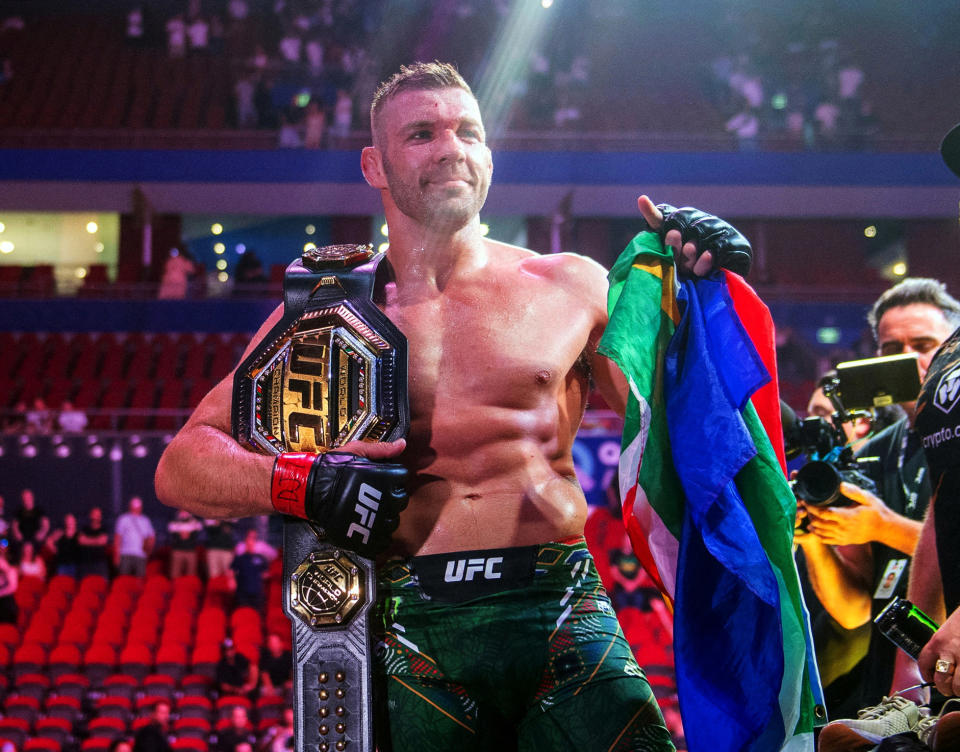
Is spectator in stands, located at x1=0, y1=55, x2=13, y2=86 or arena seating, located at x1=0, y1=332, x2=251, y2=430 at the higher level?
spectator in stands, located at x1=0, y1=55, x2=13, y2=86

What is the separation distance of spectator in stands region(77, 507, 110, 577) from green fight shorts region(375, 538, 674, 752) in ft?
26.1

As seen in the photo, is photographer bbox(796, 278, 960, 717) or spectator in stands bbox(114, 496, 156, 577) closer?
photographer bbox(796, 278, 960, 717)

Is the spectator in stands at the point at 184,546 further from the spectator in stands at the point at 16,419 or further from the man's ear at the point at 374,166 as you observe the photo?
the man's ear at the point at 374,166

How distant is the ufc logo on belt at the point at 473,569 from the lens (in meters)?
2.01

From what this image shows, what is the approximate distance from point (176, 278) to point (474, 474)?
11708 millimetres

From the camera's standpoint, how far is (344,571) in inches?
77.5

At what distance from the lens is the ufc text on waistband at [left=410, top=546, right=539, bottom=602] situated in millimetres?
2004

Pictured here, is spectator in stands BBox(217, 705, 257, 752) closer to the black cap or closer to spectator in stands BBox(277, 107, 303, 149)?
the black cap

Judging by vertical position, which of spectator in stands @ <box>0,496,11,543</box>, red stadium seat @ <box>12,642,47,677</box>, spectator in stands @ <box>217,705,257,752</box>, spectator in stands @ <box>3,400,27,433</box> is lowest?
spectator in stands @ <box>217,705,257,752</box>

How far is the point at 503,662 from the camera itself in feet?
6.42

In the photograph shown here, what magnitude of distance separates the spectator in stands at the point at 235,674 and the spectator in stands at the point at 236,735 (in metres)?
0.50

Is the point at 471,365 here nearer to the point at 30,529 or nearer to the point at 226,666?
the point at 226,666

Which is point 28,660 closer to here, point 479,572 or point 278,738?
point 278,738

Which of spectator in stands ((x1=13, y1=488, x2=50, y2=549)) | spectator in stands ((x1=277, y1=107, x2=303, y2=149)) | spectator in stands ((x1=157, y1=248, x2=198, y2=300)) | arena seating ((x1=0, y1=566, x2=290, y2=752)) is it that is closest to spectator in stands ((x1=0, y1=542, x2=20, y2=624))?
arena seating ((x1=0, y1=566, x2=290, y2=752))
